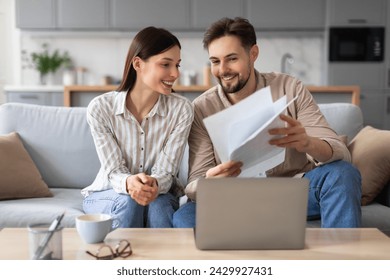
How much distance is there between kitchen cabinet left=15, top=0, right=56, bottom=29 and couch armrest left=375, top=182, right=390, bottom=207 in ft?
15.2

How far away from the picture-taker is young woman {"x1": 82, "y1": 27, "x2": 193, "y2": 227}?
185 cm

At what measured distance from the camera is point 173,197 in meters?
1.98

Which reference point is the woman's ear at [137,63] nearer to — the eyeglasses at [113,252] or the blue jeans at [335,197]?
the blue jeans at [335,197]

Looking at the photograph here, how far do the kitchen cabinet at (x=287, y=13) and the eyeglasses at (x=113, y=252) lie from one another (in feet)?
16.1

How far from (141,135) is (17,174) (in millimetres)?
678

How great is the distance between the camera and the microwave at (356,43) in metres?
5.73

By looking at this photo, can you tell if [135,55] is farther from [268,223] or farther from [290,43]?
[290,43]

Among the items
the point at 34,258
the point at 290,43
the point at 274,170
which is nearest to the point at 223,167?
the point at 34,258

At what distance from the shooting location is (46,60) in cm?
593

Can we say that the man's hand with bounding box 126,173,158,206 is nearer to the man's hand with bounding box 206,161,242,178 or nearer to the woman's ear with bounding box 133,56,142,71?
the man's hand with bounding box 206,161,242,178

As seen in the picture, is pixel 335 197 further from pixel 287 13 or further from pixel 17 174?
pixel 287 13

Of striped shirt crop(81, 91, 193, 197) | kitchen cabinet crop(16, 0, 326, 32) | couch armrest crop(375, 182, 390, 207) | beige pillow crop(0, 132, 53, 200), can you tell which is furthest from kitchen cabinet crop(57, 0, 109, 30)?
couch armrest crop(375, 182, 390, 207)

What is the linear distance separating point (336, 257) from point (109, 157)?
0.98 metres

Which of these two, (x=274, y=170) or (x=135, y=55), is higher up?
(x=135, y=55)
